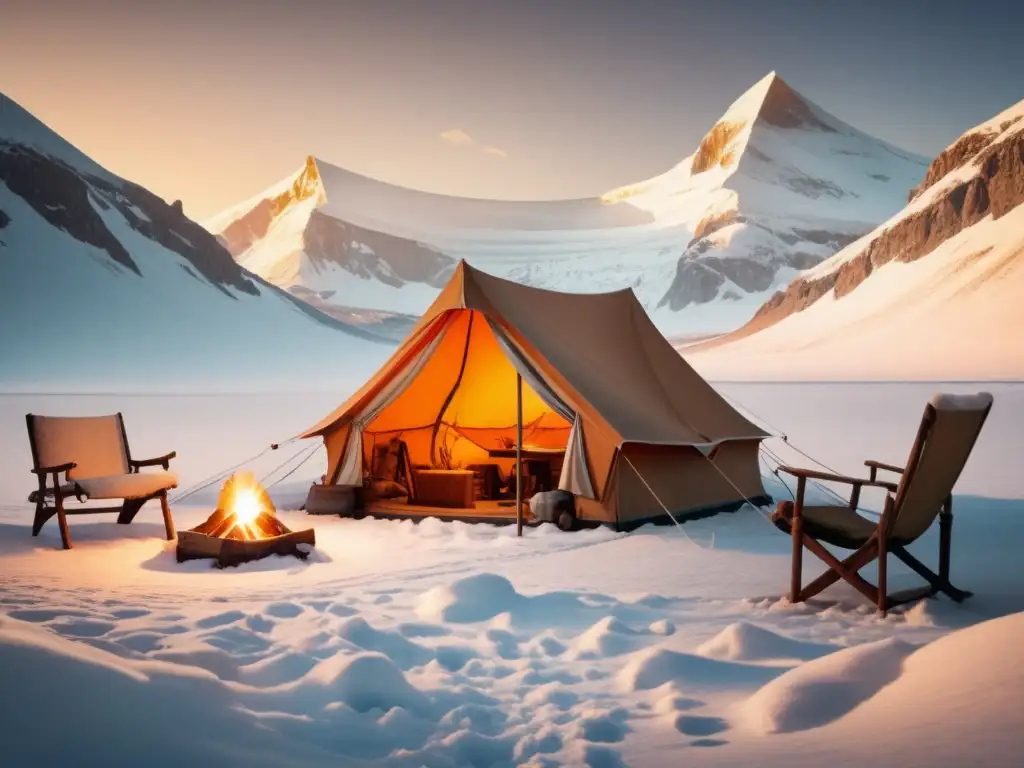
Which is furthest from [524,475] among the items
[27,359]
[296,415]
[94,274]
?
[94,274]

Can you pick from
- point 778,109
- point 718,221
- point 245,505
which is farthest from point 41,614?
point 778,109

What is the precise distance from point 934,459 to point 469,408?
555 centimetres

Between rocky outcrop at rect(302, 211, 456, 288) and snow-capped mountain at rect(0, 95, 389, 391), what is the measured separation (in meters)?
16.5

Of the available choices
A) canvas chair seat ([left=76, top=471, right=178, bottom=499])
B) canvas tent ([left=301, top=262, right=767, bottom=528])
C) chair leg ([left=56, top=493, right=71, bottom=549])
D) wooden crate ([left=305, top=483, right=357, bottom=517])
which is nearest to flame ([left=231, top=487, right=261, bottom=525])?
canvas chair seat ([left=76, top=471, right=178, bottom=499])

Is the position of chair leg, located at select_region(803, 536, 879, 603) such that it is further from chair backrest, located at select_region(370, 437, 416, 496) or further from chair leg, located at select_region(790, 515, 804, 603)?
chair backrest, located at select_region(370, 437, 416, 496)

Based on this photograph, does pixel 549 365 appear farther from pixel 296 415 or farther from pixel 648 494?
pixel 296 415

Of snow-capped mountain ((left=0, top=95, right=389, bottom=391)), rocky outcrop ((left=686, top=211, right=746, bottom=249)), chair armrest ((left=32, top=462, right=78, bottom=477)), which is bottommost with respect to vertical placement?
chair armrest ((left=32, top=462, right=78, bottom=477))

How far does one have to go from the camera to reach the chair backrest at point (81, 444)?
6309 millimetres

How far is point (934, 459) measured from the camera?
12.9ft

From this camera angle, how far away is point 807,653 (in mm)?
3461

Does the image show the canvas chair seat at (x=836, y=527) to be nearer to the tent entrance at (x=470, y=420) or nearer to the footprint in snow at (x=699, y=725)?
the footprint in snow at (x=699, y=725)

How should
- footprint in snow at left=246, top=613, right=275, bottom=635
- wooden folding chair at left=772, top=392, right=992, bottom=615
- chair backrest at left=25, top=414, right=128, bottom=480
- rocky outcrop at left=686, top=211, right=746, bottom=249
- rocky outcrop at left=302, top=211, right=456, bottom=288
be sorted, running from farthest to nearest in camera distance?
rocky outcrop at left=686, top=211, right=746, bottom=249, rocky outcrop at left=302, top=211, right=456, bottom=288, chair backrest at left=25, top=414, right=128, bottom=480, wooden folding chair at left=772, top=392, right=992, bottom=615, footprint in snow at left=246, top=613, right=275, bottom=635

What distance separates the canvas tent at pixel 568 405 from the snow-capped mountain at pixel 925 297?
31.0m

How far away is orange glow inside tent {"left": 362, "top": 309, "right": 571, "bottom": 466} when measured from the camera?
852 cm
